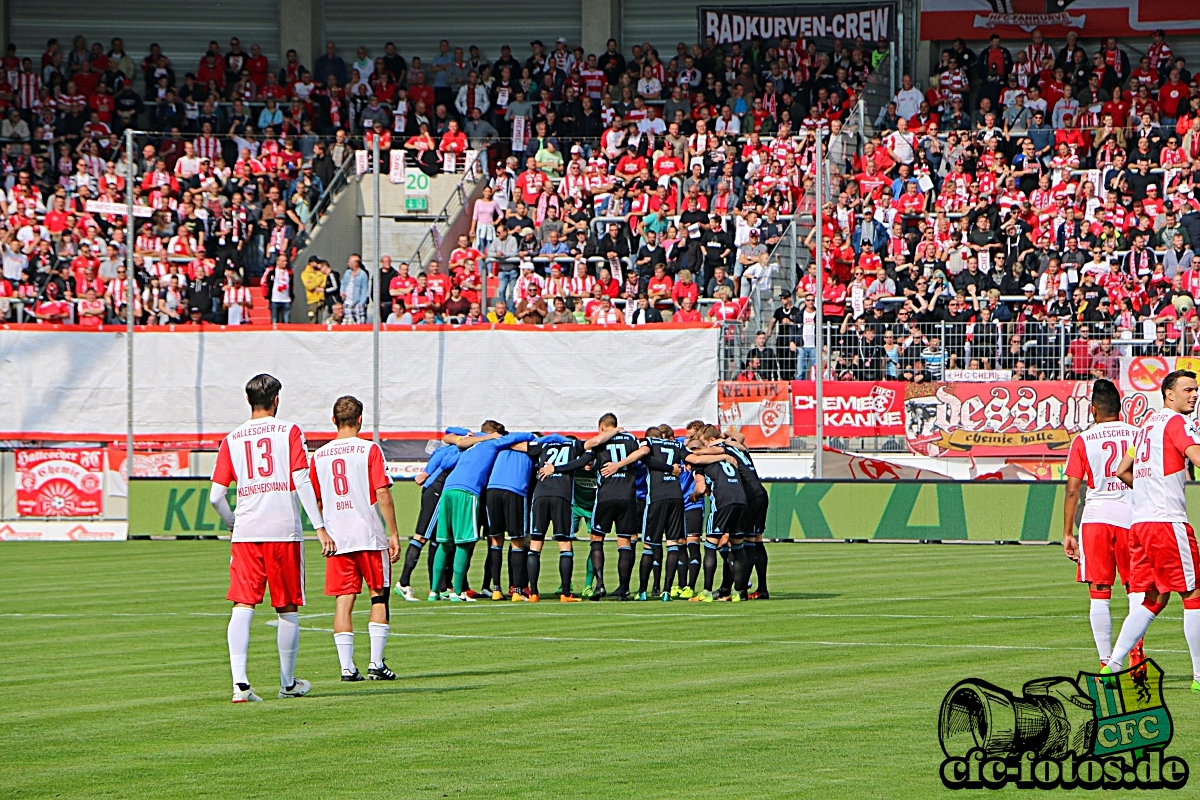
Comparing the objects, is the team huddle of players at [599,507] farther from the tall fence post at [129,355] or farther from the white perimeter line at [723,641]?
the tall fence post at [129,355]

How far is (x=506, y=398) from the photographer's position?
32.3 m

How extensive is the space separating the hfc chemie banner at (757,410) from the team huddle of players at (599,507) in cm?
1004

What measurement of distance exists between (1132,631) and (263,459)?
5746 millimetres

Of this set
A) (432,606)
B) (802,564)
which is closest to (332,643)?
(432,606)

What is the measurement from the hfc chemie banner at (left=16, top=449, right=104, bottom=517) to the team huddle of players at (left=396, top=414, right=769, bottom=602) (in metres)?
13.5

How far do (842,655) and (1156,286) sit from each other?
20.0 m

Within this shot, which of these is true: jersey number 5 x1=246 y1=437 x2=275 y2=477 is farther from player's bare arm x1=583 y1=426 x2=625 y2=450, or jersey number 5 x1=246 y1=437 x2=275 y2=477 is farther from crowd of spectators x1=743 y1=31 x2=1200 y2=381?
crowd of spectators x1=743 y1=31 x2=1200 y2=381

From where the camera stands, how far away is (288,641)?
11.5 metres

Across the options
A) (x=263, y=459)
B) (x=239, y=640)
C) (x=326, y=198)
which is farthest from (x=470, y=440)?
(x=326, y=198)

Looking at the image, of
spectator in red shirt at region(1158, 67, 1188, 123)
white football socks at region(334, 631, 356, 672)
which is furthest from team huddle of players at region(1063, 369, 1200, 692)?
spectator in red shirt at region(1158, 67, 1188, 123)

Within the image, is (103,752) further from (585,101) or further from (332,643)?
(585,101)

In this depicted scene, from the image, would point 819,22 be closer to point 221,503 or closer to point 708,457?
point 708,457

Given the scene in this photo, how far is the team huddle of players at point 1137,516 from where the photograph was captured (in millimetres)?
11648

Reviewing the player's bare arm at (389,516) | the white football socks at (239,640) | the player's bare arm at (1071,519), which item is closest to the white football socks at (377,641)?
the player's bare arm at (389,516)
